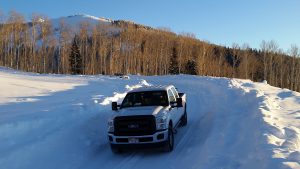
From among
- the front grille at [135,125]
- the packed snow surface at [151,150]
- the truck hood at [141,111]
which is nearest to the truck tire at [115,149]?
the packed snow surface at [151,150]

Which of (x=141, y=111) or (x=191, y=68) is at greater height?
(x=191, y=68)

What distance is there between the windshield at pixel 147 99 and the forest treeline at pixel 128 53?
235 ft

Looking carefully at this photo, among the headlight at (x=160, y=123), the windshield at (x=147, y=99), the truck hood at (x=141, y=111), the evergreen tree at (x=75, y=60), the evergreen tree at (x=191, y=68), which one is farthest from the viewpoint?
the evergreen tree at (x=75, y=60)

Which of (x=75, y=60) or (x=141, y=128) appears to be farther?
(x=75, y=60)

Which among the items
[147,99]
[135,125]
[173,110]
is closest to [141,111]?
[135,125]

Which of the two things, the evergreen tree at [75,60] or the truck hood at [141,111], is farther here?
the evergreen tree at [75,60]

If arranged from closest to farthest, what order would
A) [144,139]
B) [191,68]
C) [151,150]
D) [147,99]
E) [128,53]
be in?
[144,139] < [151,150] < [147,99] < [191,68] < [128,53]

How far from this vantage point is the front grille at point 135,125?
10711 millimetres

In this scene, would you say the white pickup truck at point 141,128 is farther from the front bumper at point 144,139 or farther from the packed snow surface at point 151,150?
the packed snow surface at point 151,150

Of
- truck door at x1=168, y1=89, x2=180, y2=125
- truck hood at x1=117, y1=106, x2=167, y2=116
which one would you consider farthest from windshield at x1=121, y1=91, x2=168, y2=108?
truck hood at x1=117, y1=106, x2=167, y2=116

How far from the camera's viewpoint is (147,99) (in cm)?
1259

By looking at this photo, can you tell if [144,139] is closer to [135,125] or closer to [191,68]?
[135,125]

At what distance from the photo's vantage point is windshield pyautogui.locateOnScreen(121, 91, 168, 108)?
→ 12414 mm

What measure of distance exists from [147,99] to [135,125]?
199 centimetres
